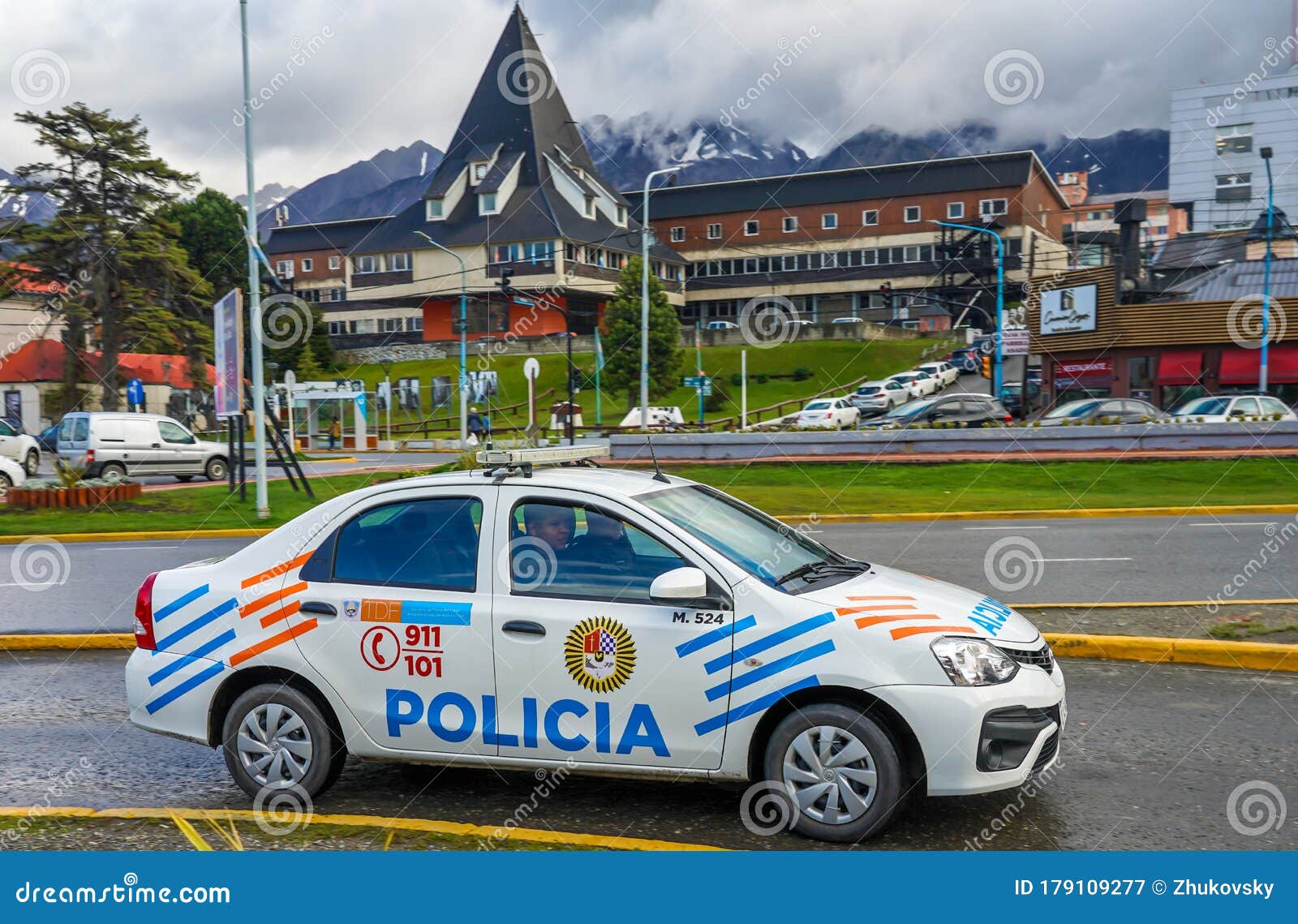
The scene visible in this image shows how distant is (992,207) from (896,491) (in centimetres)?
6599

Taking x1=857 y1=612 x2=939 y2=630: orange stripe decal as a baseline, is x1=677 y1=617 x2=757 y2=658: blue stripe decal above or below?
below

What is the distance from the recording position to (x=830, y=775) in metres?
4.36

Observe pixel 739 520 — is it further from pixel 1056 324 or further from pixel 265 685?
pixel 1056 324

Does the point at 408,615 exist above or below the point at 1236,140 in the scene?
below

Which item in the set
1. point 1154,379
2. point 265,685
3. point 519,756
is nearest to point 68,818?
point 265,685

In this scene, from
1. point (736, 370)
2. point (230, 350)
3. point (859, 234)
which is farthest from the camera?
point (859, 234)

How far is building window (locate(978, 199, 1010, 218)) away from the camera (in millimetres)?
80312

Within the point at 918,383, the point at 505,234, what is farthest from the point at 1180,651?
the point at 505,234

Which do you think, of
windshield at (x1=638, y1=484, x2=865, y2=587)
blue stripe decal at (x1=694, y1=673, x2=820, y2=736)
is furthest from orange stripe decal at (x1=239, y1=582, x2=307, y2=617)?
blue stripe decal at (x1=694, y1=673, x2=820, y2=736)

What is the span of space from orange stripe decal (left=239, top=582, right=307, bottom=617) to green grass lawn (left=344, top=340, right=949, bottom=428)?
5338 centimetres

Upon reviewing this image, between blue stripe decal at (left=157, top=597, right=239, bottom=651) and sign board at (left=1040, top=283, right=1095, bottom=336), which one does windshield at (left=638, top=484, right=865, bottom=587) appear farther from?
sign board at (left=1040, top=283, right=1095, bottom=336)

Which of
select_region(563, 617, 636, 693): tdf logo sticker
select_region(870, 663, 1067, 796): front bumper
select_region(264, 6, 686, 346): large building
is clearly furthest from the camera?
select_region(264, 6, 686, 346): large building

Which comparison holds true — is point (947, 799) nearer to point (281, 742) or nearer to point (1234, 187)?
point (281, 742)

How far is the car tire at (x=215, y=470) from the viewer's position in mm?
28484
